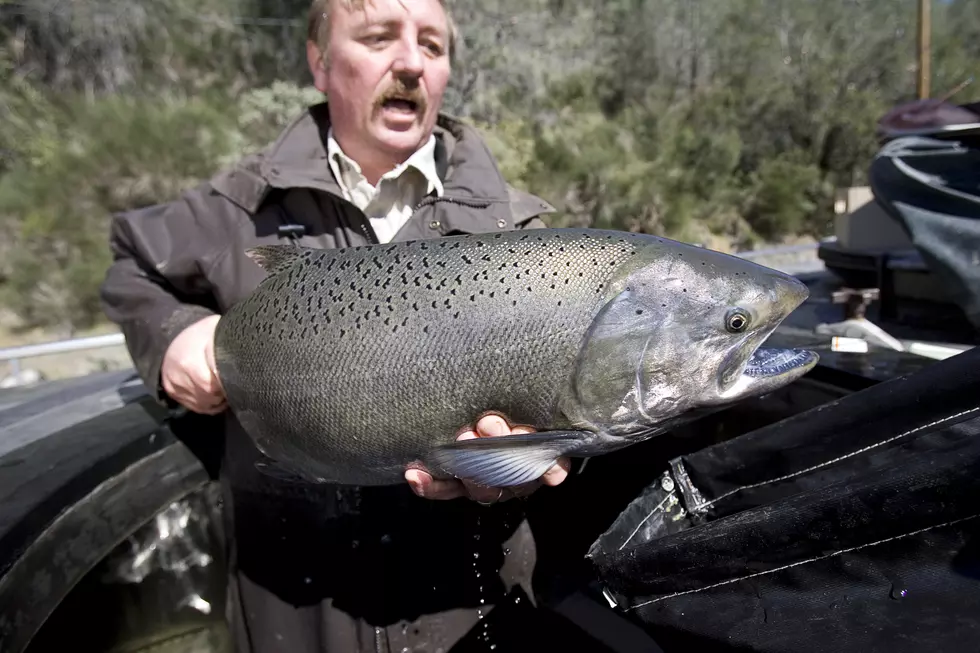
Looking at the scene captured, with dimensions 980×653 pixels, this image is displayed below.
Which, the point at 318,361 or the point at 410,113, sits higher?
the point at 410,113

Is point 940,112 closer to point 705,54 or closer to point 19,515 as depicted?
point 19,515

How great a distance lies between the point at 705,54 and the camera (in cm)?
2106

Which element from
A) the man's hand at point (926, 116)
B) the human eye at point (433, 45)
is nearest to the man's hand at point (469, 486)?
the human eye at point (433, 45)

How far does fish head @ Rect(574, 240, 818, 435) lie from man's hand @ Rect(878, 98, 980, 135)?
4.09 m

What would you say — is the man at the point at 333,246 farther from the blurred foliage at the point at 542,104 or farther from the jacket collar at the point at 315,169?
the blurred foliage at the point at 542,104

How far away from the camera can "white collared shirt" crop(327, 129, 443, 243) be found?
210 cm

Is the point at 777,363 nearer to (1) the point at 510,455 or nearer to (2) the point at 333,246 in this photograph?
(1) the point at 510,455

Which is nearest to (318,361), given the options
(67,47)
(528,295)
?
(528,295)

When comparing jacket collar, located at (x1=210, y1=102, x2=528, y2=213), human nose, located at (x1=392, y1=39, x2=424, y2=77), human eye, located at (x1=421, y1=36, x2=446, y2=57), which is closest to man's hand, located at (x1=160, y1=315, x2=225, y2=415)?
jacket collar, located at (x1=210, y1=102, x2=528, y2=213)

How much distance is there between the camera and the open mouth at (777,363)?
1491mm

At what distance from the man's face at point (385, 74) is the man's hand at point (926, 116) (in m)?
4.10

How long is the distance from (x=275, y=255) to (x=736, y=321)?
1.24 meters

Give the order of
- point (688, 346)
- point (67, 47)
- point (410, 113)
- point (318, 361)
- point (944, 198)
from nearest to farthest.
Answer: point (688, 346) < point (318, 361) < point (410, 113) < point (944, 198) < point (67, 47)

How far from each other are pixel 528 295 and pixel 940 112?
A: 4.70 meters
